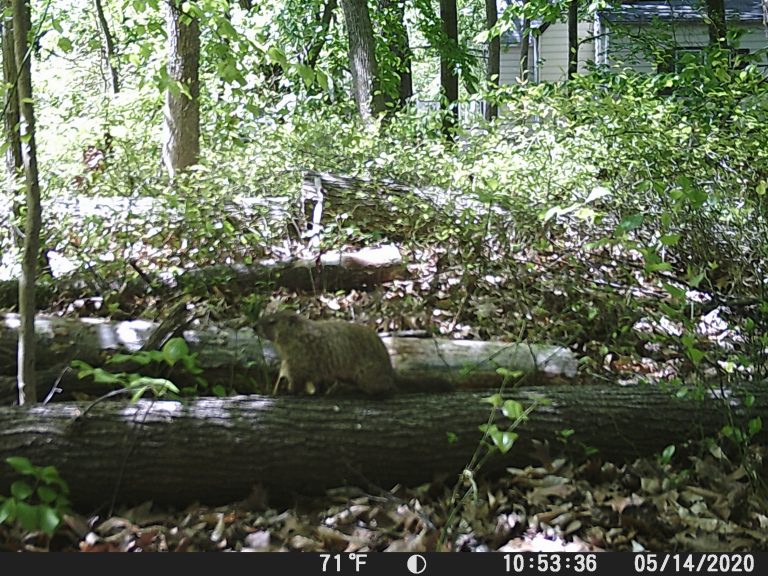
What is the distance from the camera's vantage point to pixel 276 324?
4.27 m

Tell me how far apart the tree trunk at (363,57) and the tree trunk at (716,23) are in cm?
528

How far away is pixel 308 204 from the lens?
26.1 ft

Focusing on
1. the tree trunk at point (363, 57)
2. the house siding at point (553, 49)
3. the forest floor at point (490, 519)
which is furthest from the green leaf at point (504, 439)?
the house siding at point (553, 49)

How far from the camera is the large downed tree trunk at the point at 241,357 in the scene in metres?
4.56

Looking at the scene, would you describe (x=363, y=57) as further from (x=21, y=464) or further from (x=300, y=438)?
(x=21, y=464)

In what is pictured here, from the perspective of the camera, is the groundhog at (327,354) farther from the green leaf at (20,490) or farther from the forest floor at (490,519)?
the green leaf at (20,490)

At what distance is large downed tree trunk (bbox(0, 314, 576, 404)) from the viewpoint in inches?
180

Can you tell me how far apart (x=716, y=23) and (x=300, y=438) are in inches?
447

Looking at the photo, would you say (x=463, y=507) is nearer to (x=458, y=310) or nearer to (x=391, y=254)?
(x=458, y=310)

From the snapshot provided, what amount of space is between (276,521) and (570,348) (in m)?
2.86

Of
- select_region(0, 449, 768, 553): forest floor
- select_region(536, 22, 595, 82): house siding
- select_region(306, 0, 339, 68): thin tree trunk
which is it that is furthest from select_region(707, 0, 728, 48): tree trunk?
select_region(536, 22, 595, 82): house siding

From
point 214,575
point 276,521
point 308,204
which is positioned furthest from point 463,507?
point 308,204

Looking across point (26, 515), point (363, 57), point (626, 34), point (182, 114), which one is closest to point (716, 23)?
point (626, 34)

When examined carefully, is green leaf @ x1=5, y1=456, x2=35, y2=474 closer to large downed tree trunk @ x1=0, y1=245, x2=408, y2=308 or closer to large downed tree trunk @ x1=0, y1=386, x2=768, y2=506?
large downed tree trunk @ x1=0, y1=386, x2=768, y2=506
